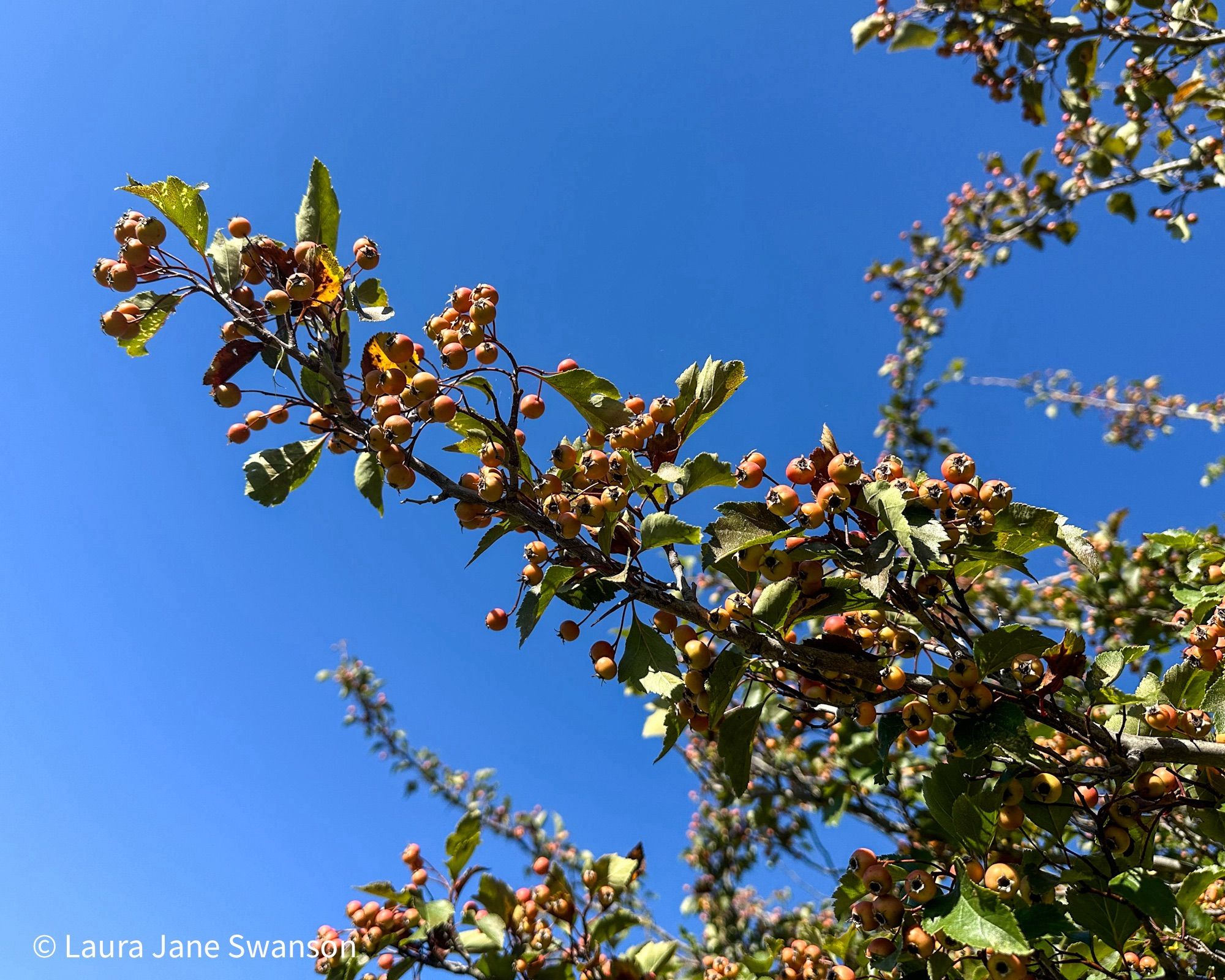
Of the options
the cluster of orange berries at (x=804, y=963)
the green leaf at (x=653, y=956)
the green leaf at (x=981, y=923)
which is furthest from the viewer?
the green leaf at (x=653, y=956)

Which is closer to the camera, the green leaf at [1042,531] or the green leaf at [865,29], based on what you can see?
the green leaf at [1042,531]

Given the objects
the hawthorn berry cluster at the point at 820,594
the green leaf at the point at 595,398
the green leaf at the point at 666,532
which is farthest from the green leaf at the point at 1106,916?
the green leaf at the point at 595,398

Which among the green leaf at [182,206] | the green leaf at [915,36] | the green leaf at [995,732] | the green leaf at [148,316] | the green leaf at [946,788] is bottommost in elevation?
the green leaf at [946,788]

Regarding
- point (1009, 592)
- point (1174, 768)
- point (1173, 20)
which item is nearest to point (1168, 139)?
point (1173, 20)

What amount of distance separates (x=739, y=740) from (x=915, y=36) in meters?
7.11

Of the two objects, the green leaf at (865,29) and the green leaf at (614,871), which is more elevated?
the green leaf at (865,29)

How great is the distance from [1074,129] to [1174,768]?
7672mm

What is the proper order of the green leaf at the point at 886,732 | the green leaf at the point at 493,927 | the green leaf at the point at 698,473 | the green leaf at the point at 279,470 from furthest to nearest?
the green leaf at the point at 493,927, the green leaf at the point at 279,470, the green leaf at the point at 698,473, the green leaf at the point at 886,732

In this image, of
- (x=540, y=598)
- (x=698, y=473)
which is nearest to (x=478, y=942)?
(x=540, y=598)

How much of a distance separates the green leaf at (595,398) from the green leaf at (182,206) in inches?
47.1

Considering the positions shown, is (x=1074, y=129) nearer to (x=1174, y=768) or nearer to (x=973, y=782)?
(x=1174, y=768)

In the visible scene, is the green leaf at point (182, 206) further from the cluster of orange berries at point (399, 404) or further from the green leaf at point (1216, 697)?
the green leaf at point (1216, 697)

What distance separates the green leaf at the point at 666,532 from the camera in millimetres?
2023

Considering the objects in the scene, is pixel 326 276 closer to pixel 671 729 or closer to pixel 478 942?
pixel 671 729
